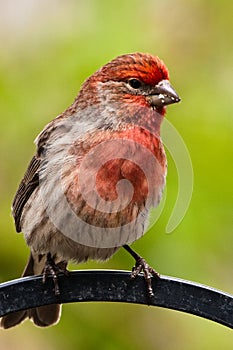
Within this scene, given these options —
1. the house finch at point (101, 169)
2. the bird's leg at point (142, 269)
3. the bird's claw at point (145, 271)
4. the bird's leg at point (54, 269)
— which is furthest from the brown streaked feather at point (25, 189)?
the bird's claw at point (145, 271)

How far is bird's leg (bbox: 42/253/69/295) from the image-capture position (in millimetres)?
4491

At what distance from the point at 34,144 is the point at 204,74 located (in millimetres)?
851

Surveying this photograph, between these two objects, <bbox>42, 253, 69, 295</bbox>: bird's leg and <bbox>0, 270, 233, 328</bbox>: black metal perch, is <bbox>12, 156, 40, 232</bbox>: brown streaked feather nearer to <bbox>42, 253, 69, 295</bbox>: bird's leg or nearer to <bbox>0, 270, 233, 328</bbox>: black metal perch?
<bbox>42, 253, 69, 295</bbox>: bird's leg

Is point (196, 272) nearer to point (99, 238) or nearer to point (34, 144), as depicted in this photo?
point (99, 238)

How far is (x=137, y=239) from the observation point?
501cm

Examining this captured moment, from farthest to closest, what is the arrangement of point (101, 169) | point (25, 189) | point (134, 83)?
point (25, 189) → point (134, 83) → point (101, 169)

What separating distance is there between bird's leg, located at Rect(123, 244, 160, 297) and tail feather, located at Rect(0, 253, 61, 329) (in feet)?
1.52

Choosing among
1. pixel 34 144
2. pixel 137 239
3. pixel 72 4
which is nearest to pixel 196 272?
pixel 137 239

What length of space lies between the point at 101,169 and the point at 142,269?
0.46 metres

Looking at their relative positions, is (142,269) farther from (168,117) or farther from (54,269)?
(168,117)

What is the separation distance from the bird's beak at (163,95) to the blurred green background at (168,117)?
0.14 metres

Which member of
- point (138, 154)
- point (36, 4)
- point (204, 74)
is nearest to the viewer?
point (138, 154)

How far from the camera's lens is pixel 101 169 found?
4.87 metres

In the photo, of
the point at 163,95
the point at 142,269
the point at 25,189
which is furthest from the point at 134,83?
the point at 142,269
